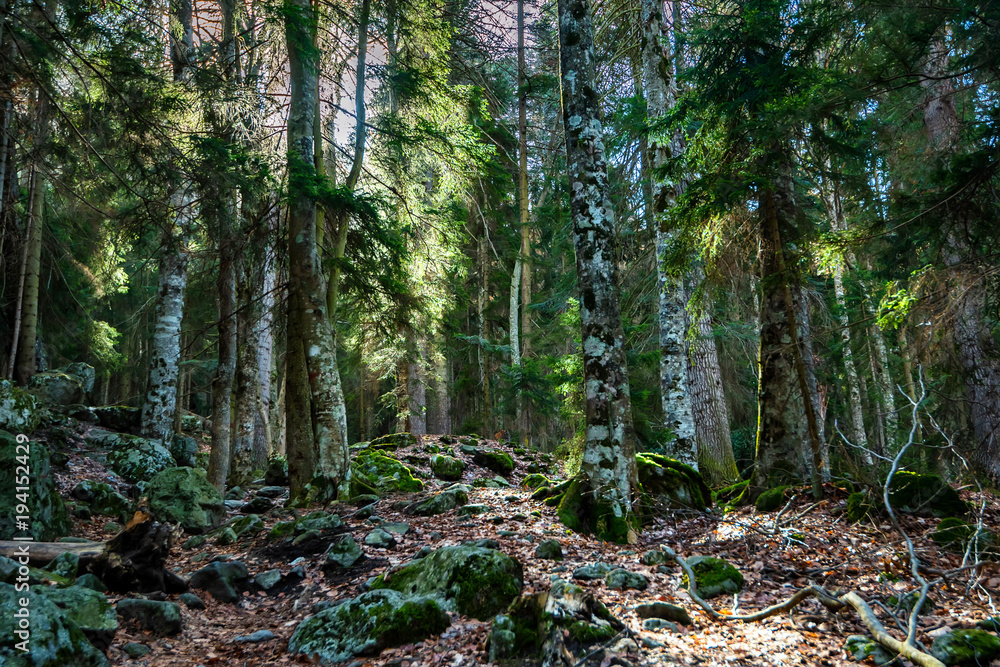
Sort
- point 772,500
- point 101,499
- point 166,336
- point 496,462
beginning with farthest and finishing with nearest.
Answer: point 496,462 → point 166,336 → point 101,499 → point 772,500

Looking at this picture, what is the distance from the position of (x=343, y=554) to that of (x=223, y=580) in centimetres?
106

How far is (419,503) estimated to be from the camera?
7352 millimetres

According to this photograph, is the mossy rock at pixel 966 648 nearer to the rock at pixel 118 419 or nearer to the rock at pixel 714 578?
the rock at pixel 714 578

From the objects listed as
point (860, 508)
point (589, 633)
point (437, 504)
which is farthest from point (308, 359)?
point (860, 508)

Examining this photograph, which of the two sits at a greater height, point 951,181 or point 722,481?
point 951,181

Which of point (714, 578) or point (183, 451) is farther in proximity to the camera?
point (183, 451)

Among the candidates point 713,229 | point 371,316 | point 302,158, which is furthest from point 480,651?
point 371,316

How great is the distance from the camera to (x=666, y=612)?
11.7ft

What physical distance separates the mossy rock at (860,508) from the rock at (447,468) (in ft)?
21.4

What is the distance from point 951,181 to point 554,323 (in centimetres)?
1047

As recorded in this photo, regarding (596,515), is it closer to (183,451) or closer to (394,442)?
(394,442)

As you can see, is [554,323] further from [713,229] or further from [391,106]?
[713,229]

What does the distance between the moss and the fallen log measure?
3502 millimetres

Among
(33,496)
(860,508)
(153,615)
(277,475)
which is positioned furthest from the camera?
(277,475)
